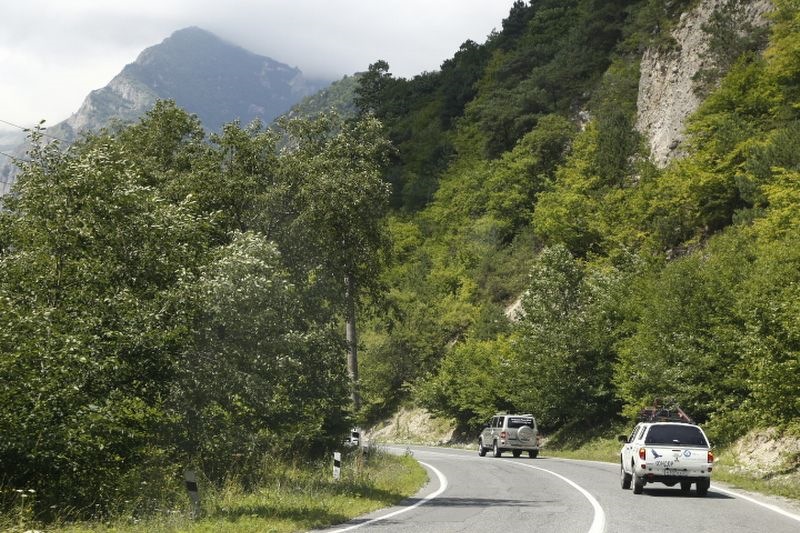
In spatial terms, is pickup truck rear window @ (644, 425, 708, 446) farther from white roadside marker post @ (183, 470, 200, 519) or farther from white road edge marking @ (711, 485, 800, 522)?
white roadside marker post @ (183, 470, 200, 519)

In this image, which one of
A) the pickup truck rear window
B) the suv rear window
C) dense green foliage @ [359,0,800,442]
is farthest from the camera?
the suv rear window

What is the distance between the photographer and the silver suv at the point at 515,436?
1582 inches

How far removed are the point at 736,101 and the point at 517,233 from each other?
26.1 m

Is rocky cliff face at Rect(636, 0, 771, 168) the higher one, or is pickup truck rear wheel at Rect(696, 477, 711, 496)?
rocky cliff face at Rect(636, 0, 771, 168)

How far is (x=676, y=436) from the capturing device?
19.5m

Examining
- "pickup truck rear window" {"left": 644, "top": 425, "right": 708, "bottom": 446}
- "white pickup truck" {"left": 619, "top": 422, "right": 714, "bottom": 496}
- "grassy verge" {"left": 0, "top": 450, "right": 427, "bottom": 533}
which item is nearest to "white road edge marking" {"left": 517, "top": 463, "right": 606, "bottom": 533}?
"white pickup truck" {"left": 619, "top": 422, "right": 714, "bottom": 496}

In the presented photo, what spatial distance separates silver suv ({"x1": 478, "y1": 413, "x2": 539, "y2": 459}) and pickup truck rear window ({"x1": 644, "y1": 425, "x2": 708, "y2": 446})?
20.9 m

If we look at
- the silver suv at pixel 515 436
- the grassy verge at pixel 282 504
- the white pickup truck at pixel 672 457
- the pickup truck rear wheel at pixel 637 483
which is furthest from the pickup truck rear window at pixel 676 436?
the silver suv at pixel 515 436

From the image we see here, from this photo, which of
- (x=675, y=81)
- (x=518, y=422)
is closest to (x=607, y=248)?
(x=675, y=81)

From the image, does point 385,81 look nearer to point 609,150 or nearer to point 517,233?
point 517,233

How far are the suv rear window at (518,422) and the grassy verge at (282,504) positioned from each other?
51.4 ft

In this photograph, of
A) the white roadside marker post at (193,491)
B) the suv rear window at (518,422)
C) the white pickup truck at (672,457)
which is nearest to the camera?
the white roadside marker post at (193,491)

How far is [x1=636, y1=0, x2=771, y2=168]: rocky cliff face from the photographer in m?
60.2

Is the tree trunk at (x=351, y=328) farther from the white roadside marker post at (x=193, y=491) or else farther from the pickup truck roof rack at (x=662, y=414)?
the pickup truck roof rack at (x=662, y=414)
